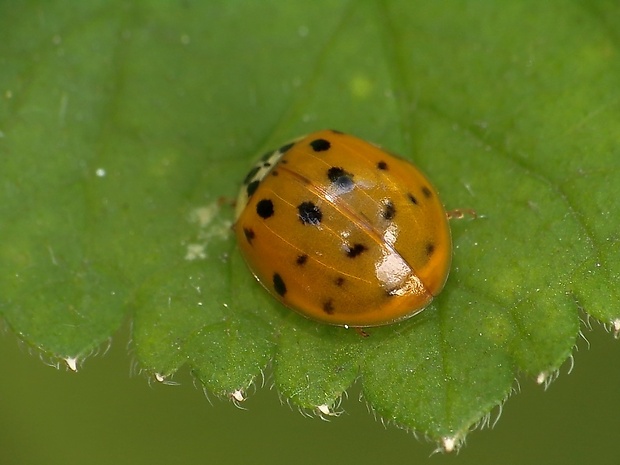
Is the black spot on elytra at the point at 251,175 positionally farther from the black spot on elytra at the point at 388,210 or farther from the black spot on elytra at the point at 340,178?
the black spot on elytra at the point at 388,210

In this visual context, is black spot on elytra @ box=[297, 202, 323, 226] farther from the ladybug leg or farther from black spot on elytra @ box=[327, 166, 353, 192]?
the ladybug leg

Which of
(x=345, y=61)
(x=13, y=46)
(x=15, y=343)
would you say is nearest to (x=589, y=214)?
(x=345, y=61)

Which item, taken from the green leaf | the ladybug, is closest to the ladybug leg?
the green leaf

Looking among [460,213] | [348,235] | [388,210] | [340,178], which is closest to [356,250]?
[348,235]

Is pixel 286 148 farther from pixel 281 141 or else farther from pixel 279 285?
pixel 279 285

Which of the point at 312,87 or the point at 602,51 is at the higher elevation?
the point at 602,51

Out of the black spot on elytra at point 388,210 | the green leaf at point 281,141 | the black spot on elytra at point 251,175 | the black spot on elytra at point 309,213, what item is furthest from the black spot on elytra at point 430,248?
the black spot on elytra at point 251,175

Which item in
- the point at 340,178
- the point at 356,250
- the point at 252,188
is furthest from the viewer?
the point at 252,188

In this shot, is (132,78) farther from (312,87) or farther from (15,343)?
(15,343)
